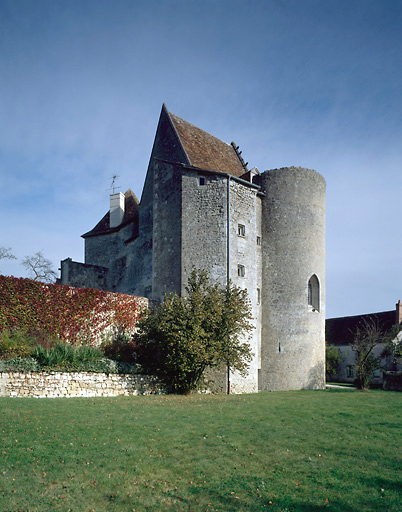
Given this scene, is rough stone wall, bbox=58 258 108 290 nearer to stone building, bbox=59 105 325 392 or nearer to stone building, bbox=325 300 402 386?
stone building, bbox=59 105 325 392

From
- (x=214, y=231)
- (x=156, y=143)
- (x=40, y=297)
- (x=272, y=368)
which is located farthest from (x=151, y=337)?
(x=156, y=143)

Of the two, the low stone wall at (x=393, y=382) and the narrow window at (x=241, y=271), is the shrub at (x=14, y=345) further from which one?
the low stone wall at (x=393, y=382)

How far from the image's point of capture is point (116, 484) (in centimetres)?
704

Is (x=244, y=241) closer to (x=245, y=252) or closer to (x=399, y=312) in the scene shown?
Answer: (x=245, y=252)

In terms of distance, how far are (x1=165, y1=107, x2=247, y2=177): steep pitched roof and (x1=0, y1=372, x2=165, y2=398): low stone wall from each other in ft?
36.7

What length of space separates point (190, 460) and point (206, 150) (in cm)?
1955

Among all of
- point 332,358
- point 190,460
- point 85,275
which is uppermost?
point 85,275

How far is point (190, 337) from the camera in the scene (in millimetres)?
16750

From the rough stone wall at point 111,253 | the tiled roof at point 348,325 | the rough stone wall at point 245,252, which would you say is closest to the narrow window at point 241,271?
the rough stone wall at point 245,252

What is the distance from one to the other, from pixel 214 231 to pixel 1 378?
452 inches

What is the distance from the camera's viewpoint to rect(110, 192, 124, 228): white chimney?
105 feet

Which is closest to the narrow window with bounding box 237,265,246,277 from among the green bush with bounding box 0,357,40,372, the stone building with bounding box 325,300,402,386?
the green bush with bounding box 0,357,40,372

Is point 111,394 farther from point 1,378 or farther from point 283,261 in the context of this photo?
point 283,261

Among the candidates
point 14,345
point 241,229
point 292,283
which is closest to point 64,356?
point 14,345
